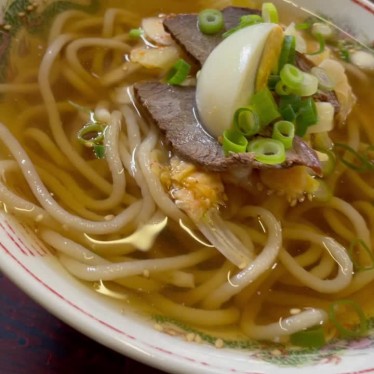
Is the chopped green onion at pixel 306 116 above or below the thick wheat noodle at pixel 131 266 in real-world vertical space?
above

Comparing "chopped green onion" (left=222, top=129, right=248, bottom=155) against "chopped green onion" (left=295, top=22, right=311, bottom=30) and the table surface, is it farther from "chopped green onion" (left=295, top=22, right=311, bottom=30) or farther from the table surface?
"chopped green onion" (left=295, top=22, right=311, bottom=30)

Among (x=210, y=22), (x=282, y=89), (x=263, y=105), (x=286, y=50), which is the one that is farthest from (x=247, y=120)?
(x=210, y=22)

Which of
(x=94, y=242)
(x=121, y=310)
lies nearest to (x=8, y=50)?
(x=94, y=242)

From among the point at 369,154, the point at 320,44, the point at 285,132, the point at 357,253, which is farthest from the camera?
the point at 320,44

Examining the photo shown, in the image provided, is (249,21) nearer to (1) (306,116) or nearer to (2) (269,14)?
(2) (269,14)

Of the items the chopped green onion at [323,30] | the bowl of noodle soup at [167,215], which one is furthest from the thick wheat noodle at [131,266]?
the chopped green onion at [323,30]

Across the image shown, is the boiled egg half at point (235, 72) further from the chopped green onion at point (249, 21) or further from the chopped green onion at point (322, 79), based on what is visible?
the chopped green onion at point (322, 79)
